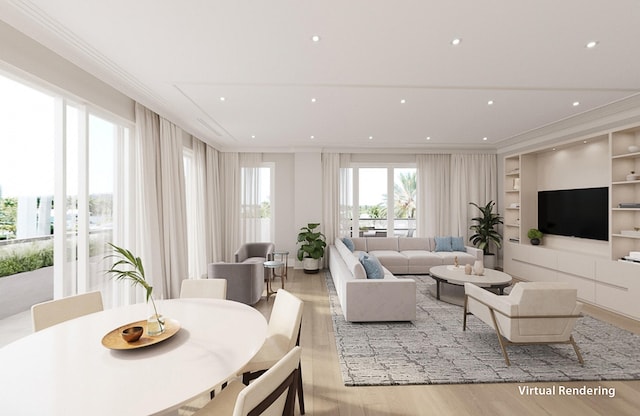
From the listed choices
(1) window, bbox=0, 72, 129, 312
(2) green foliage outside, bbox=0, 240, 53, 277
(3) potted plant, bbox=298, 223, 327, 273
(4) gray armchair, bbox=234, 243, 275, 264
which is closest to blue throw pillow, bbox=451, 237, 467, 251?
(3) potted plant, bbox=298, 223, 327, 273

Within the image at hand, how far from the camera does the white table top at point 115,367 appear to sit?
1.00m

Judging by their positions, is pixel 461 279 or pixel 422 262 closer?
pixel 461 279

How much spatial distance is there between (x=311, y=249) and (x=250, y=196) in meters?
1.96

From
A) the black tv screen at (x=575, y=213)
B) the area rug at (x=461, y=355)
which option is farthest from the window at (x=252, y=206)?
the black tv screen at (x=575, y=213)

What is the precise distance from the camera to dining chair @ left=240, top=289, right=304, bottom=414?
5.92 ft

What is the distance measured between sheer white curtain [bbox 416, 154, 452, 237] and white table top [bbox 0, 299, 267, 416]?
5.88 metres

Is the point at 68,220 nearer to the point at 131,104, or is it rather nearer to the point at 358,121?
the point at 131,104

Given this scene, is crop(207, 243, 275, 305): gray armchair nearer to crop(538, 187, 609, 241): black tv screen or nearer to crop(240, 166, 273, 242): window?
crop(240, 166, 273, 242): window

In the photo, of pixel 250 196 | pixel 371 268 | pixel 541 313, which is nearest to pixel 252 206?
pixel 250 196

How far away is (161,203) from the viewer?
3.95 meters

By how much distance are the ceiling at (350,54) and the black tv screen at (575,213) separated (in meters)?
1.39

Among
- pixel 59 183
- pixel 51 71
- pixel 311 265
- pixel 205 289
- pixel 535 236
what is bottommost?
pixel 311 265

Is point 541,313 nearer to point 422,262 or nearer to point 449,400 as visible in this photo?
point 449,400

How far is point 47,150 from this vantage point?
251 cm
